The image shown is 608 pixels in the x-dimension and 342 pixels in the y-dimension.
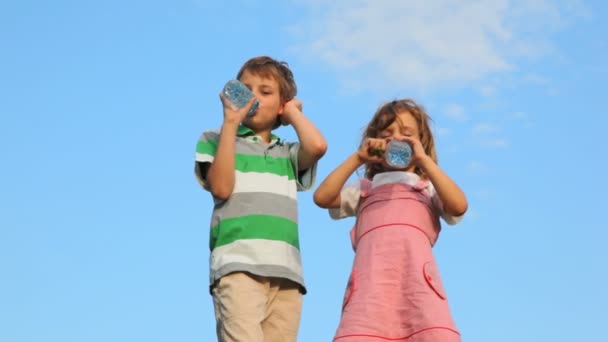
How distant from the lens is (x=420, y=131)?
647 cm

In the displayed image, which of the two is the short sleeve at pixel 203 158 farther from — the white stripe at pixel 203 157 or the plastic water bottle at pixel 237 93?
the plastic water bottle at pixel 237 93

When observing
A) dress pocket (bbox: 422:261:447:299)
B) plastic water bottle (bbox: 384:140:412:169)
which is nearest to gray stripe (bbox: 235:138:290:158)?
plastic water bottle (bbox: 384:140:412:169)

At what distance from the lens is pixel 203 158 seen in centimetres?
620

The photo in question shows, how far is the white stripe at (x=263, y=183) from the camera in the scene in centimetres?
615

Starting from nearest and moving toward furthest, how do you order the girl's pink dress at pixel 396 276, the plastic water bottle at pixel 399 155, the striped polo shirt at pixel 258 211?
the girl's pink dress at pixel 396 276, the striped polo shirt at pixel 258 211, the plastic water bottle at pixel 399 155

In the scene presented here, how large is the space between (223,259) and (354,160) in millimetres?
1056

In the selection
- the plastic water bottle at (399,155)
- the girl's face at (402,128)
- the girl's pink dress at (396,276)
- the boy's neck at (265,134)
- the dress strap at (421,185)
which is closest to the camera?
the girl's pink dress at (396,276)

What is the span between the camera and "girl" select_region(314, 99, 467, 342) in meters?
5.71

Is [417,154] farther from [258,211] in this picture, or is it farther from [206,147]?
[206,147]

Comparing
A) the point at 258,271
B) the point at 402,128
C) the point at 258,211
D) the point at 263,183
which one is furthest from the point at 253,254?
the point at 402,128

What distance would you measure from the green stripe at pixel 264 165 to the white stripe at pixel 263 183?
0.03 metres

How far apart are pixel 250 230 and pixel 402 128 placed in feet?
4.07

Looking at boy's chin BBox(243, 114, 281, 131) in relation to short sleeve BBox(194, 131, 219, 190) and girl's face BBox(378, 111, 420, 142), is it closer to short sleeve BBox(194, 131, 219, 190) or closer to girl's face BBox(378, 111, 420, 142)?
short sleeve BBox(194, 131, 219, 190)

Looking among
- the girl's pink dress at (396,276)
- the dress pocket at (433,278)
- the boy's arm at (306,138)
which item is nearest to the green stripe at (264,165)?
the boy's arm at (306,138)
